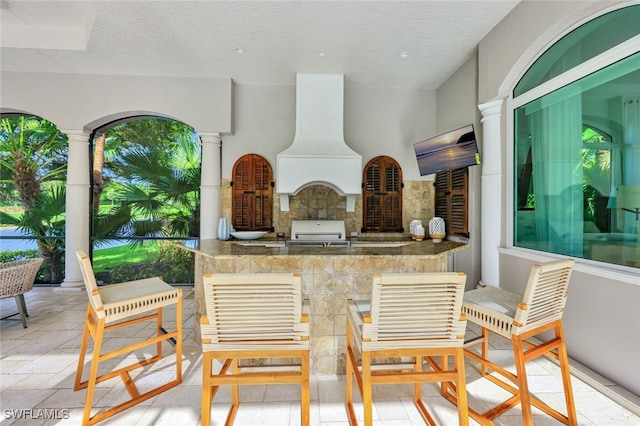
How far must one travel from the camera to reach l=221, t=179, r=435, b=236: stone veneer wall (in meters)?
3.95

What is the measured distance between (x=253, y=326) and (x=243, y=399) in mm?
853

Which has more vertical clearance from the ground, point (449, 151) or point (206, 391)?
point (449, 151)

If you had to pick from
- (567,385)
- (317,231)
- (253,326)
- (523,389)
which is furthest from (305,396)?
(317,231)

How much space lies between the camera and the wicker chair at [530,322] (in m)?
1.39

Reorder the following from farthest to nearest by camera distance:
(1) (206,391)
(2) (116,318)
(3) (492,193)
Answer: (3) (492,193), (2) (116,318), (1) (206,391)

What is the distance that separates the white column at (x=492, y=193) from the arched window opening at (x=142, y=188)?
12.5ft

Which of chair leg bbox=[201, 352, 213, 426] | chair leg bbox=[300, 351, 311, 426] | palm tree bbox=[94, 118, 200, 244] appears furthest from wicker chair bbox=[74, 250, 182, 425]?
palm tree bbox=[94, 118, 200, 244]

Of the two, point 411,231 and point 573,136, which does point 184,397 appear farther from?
point 573,136

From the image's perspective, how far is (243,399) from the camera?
1750 mm

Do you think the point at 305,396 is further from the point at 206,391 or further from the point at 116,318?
the point at 116,318

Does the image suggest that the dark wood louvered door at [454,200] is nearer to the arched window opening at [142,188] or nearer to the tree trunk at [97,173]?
the arched window opening at [142,188]

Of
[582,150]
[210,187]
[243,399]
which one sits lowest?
[243,399]

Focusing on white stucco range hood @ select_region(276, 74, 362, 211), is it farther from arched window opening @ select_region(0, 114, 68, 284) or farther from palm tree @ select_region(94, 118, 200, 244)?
arched window opening @ select_region(0, 114, 68, 284)

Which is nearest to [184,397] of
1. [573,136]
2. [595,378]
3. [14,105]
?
[595,378]
